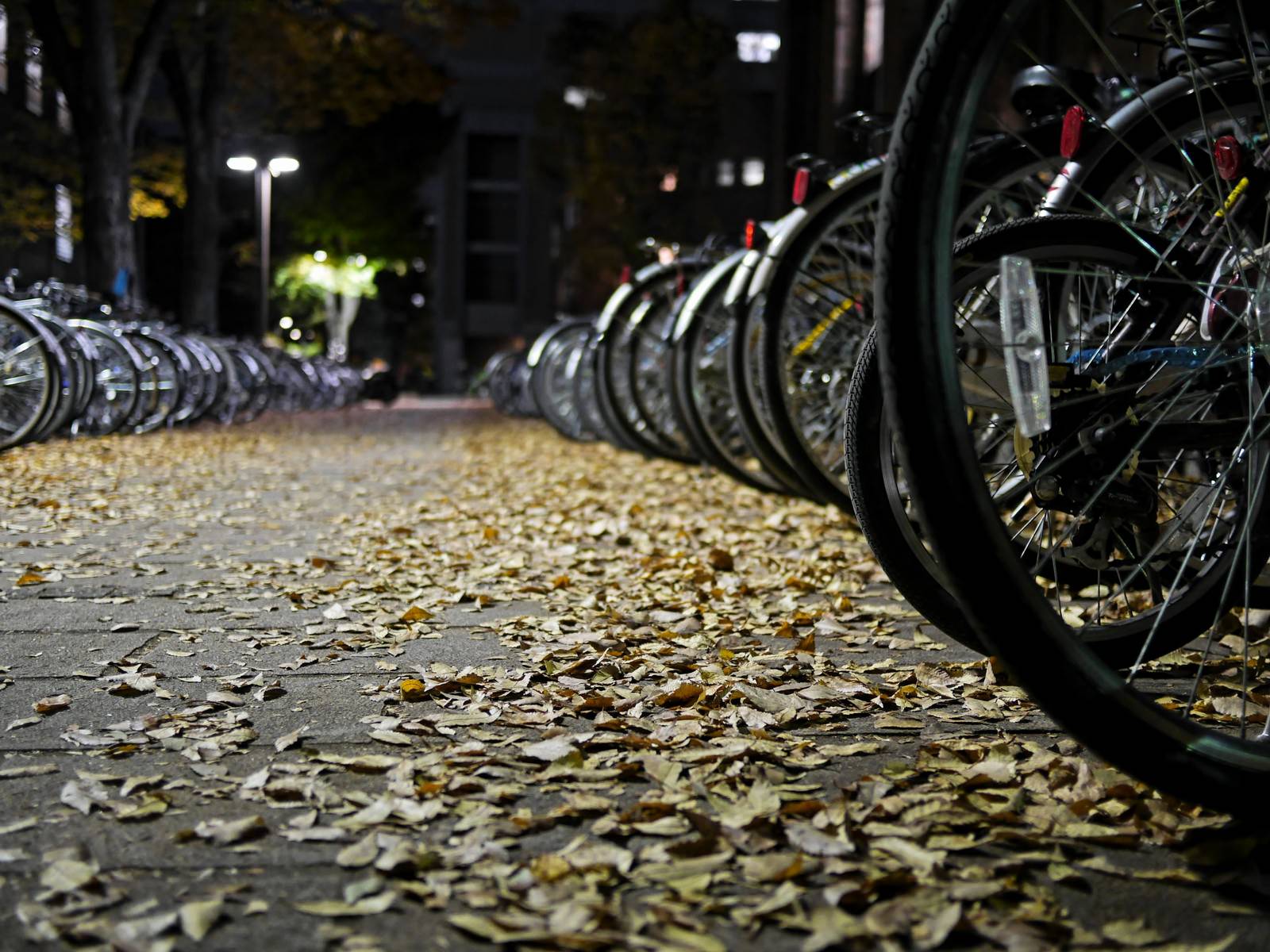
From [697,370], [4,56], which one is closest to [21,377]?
[697,370]

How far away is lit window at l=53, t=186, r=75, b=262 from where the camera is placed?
22.5 meters

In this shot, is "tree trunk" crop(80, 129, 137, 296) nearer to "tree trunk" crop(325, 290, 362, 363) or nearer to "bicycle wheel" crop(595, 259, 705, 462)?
"bicycle wheel" crop(595, 259, 705, 462)

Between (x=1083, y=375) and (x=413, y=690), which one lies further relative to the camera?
(x=413, y=690)

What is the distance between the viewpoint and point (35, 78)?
933 inches

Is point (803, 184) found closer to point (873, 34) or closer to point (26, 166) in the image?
point (873, 34)

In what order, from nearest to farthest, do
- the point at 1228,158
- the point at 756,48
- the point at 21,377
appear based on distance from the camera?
the point at 1228,158
the point at 21,377
the point at 756,48

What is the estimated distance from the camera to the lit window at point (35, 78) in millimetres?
21422

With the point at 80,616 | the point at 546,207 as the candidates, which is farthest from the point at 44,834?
the point at 546,207

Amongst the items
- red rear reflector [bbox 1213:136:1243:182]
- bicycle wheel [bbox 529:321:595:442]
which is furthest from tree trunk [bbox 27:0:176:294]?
red rear reflector [bbox 1213:136:1243:182]

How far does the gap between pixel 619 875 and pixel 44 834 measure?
807 millimetres

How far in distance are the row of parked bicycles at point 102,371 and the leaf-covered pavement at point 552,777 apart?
5.25 meters

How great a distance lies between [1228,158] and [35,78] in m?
24.6

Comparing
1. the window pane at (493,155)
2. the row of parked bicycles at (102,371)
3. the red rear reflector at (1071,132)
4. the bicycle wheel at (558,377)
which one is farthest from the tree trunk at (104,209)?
the window pane at (493,155)

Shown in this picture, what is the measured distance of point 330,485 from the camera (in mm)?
8289
